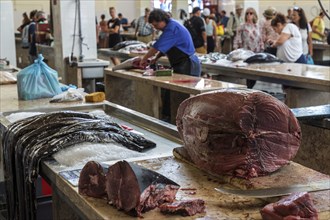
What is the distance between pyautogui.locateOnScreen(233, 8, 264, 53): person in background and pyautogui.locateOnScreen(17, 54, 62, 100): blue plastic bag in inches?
236

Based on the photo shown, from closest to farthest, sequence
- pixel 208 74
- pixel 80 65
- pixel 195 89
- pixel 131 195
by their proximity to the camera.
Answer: pixel 131 195
pixel 195 89
pixel 80 65
pixel 208 74

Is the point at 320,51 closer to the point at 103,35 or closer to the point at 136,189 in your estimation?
the point at 103,35

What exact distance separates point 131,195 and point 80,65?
5776 millimetres

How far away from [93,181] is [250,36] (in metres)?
8.13

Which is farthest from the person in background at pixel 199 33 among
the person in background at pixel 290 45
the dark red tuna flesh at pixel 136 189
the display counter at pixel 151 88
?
the dark red tuna flesh at pixel 136 189

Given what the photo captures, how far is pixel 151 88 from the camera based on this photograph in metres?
6.47

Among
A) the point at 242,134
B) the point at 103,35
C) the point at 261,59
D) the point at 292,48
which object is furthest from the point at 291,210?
the point at 103,35

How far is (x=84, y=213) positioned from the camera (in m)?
1.94

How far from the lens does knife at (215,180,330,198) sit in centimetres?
184

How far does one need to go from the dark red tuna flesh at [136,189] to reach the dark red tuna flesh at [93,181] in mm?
46

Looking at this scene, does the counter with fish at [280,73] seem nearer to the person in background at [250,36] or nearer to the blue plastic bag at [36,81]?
the person in background at [250,36]

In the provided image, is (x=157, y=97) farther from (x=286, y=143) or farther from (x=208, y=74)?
(x=286, y=143)

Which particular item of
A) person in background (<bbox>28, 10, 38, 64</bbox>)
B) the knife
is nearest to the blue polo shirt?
the knife

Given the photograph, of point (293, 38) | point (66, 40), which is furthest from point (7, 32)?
point (293, 38)
